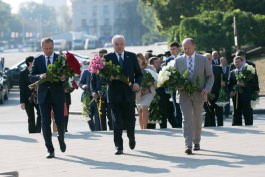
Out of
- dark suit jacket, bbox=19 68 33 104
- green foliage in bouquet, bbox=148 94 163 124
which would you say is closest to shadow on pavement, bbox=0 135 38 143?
dark suit jacket, bbox=19 68 33 104

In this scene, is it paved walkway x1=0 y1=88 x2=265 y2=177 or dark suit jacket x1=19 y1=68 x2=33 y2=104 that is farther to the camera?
dark suit jacket x1=19 y1=68 x2=33 y2=104

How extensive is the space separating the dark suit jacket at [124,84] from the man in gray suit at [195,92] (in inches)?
26.1

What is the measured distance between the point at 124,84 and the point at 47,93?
118 centimetres

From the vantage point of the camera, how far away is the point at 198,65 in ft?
46.8

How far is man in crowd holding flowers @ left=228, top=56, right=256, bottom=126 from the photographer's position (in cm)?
1934

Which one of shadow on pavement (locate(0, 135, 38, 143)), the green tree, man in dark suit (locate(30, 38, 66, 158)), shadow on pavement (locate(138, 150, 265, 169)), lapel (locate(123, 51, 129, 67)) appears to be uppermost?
the green tree

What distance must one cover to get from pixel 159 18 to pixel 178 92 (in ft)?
152

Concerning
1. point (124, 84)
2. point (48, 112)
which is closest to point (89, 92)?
point (124, 84)

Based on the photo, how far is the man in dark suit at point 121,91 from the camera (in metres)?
14.3

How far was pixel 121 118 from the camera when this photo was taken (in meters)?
14.5

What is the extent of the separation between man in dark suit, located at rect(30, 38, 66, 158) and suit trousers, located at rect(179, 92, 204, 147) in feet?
6.01

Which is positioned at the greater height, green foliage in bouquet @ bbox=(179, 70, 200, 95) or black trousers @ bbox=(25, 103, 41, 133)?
green foliage in bouquet @ bbox=(179, 70, 200, 95)

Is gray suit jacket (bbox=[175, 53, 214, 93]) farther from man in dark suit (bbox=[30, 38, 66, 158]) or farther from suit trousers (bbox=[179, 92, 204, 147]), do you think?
man in dark suit (bbox=[30, 38, 66, 158])

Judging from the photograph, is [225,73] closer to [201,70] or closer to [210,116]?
[210,116]
